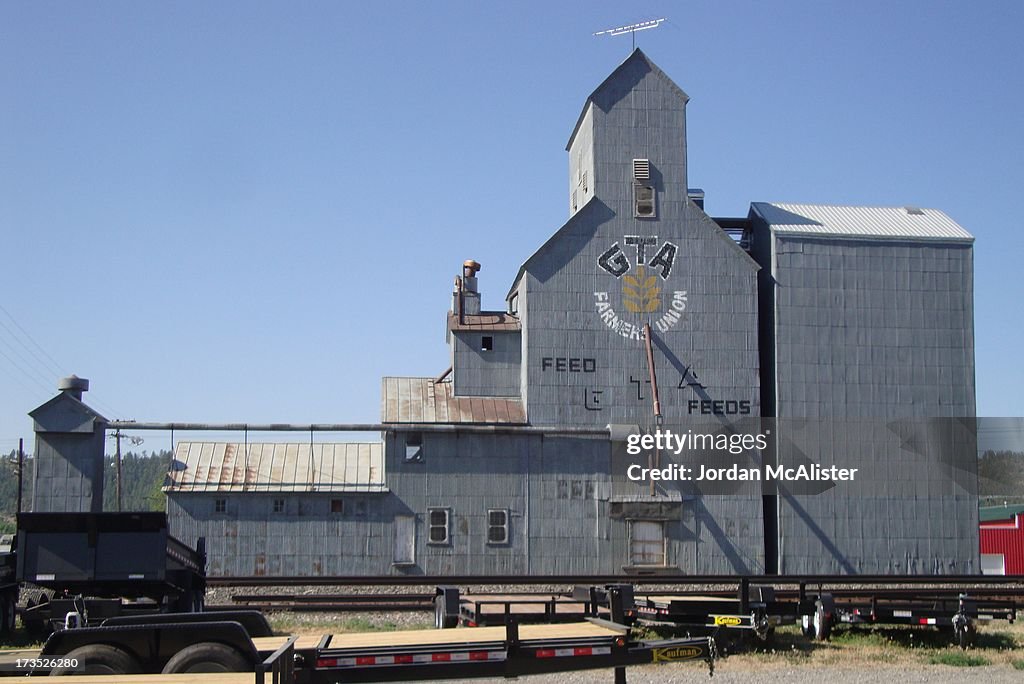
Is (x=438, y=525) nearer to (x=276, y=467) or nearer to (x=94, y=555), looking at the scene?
(x=276, y=467)

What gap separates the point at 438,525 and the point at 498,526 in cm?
185

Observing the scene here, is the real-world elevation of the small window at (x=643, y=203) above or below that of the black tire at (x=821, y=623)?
above

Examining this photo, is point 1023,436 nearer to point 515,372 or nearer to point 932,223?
point 932,223

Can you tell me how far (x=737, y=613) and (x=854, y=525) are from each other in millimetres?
19165

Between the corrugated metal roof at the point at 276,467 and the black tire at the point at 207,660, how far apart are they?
2337cm

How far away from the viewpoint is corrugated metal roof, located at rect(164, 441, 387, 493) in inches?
1329

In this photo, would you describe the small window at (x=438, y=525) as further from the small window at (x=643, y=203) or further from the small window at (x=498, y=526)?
the small window at (x=643, y=203)

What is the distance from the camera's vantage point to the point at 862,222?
1495 inches

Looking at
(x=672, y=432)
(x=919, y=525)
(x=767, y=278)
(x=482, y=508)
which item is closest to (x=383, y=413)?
(x=482, y=508)

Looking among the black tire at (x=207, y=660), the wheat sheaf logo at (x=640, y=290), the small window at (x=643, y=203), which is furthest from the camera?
the small window at (x=643, y=203)

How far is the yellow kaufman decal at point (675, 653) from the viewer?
10930 millimetres

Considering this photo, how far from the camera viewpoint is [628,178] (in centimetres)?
3669

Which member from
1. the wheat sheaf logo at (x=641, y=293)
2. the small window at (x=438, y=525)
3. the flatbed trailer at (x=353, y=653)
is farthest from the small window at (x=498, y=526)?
the flatbed trailer at (x=353, y=653)

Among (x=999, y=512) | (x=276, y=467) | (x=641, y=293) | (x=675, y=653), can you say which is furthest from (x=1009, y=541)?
(x=675, y=653)
